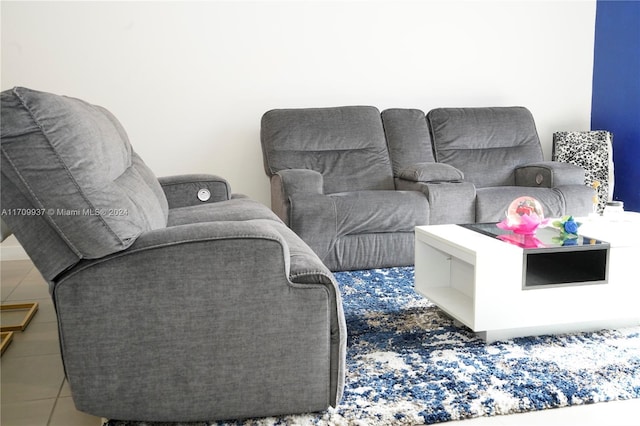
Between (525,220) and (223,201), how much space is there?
164 centimetres

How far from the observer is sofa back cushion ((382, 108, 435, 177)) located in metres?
4.17

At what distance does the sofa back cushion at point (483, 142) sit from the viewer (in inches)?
169

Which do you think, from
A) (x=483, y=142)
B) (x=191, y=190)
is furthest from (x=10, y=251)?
(x=483, y=142)

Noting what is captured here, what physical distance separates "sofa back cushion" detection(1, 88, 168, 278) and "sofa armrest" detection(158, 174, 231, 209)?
159cm

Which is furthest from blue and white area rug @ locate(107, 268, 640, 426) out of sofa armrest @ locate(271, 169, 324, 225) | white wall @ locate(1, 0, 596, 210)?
white wall @ locate(1, 0, 596, 210)

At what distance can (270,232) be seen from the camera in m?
1.71

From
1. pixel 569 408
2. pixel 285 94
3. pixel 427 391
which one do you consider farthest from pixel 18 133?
pixel 285 94

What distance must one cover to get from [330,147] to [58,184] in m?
2.63

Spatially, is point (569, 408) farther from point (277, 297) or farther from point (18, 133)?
point (18, 133)

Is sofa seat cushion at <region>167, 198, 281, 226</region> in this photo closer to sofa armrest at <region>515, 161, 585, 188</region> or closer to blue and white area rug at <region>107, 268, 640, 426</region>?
blue and white area rug at <region>107, 268, 640, 426</region>

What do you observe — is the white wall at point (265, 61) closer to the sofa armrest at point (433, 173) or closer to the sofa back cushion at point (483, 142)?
the sofa back cushion at point (483, 142)

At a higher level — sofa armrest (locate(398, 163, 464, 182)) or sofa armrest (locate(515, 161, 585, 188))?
sofa armrest (locate(398, 163, 464, 182))

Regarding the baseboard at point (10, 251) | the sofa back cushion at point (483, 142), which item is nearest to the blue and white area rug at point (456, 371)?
the sofa back cushion at point (483, 142)

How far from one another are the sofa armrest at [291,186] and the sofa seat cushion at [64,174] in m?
1.75
